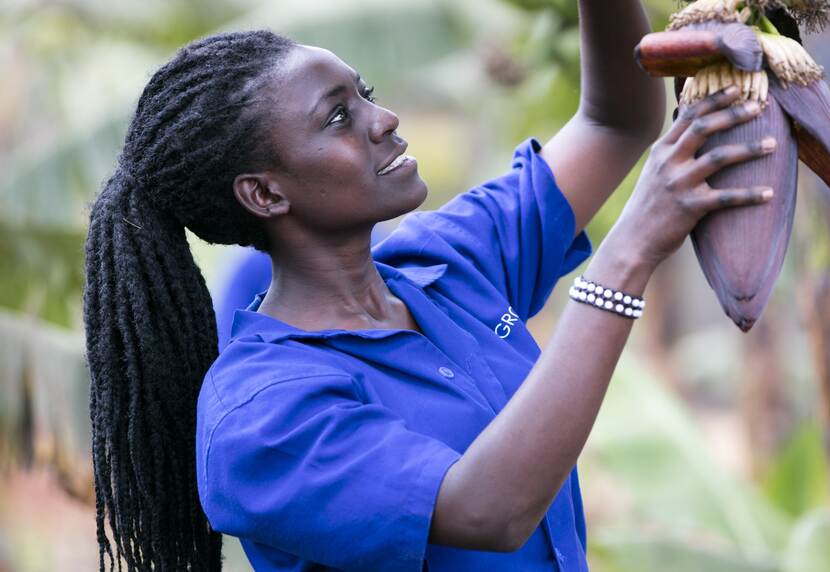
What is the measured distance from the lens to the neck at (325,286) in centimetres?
209

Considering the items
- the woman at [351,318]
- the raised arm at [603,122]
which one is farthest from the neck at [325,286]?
the raised arm at [603,122]

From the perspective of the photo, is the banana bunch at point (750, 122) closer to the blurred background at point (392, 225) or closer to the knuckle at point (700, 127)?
the knuckle at point (700, 127)

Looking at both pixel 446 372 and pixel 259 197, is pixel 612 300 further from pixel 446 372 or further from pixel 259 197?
pixel 259 197

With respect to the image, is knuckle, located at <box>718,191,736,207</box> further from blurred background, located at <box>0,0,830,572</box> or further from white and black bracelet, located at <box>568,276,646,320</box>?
blurred background, located at <box>0,0,830,572</box>

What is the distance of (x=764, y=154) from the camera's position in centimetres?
156

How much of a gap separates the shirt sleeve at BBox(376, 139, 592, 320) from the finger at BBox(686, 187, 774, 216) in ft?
2.47

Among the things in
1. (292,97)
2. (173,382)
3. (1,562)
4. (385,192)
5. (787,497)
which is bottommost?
(1,562)

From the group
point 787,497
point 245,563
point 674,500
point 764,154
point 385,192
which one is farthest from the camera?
point 787,497

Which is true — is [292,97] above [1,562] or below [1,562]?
above

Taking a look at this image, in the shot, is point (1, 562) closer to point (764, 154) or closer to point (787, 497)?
point (787, 497)

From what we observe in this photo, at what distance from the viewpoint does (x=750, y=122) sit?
5.16 ft

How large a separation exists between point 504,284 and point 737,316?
77cm

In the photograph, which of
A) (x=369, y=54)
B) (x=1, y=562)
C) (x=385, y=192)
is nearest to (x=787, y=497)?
(x=369, y=54)

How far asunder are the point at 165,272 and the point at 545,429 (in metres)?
0.84
